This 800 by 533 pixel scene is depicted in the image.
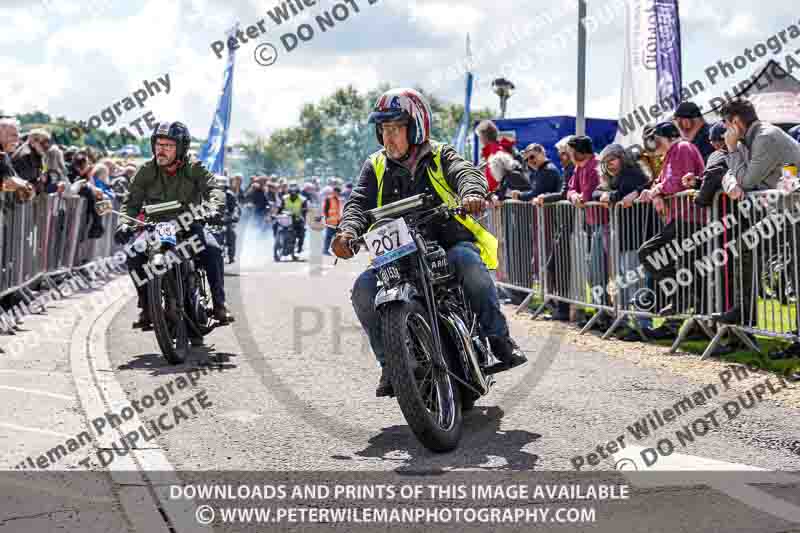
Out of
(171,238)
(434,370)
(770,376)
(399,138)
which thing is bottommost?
(770,376)

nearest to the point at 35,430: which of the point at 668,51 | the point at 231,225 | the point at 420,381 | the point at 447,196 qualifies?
the point at 420,381

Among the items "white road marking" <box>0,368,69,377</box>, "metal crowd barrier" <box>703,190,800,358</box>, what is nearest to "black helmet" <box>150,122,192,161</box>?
"white road marking" <box>0,368,69,377</box>

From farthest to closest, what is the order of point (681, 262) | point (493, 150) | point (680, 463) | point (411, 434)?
point (493, 150), point (681, 262), point (411, 434), point (680, 463)

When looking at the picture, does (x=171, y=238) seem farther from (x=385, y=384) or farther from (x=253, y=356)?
(x=385, y=384)

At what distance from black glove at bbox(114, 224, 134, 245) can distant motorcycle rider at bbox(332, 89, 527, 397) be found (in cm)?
318

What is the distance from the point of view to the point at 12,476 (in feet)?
16.7

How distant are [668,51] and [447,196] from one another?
10236 millimetres

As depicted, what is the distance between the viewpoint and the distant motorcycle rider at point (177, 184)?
9.48 metres

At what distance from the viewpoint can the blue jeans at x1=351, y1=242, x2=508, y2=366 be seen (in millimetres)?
6086

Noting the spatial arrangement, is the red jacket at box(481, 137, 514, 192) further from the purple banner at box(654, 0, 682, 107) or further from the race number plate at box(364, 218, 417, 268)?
the race number plate at box(364, 218, 417, 268)

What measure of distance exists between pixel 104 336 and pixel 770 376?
6.12 meters

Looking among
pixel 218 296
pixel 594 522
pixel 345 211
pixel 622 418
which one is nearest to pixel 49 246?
pixel 218 296

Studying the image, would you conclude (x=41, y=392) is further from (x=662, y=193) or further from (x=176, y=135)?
(x=662, y=193)

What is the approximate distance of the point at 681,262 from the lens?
9414 millimetres
